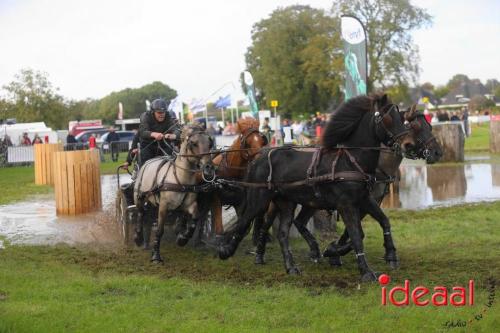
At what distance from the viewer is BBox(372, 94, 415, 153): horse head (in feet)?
30.9

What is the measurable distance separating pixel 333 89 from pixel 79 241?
2135 inches

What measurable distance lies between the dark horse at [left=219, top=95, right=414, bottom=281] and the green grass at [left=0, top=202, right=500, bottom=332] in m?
0.78

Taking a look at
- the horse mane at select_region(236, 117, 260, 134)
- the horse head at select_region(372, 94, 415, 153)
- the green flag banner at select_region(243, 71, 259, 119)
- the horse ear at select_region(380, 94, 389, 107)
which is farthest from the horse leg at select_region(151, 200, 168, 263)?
the green flag banner at select_region(243, 71, 259, 119)

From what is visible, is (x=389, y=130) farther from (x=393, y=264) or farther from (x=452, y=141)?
(x=452, y=141)

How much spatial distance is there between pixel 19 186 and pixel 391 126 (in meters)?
20.1

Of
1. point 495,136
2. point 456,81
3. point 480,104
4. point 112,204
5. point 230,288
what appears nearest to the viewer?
point 230,288

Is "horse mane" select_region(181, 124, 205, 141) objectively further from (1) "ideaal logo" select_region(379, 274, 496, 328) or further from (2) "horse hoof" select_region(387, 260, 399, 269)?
(1) "ideaal logo" select_region(379, 274, 496, 328)

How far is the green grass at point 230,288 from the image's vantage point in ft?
22.8

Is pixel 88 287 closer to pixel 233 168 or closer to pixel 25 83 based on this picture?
pixel 233 168

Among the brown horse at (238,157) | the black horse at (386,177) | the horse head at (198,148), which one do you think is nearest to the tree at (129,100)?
the brown horse at (238,157)

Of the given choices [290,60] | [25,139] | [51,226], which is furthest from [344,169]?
[290,60]

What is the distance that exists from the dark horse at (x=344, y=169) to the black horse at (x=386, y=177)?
208 mm

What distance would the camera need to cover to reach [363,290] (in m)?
8.30

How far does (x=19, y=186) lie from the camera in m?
26.6
